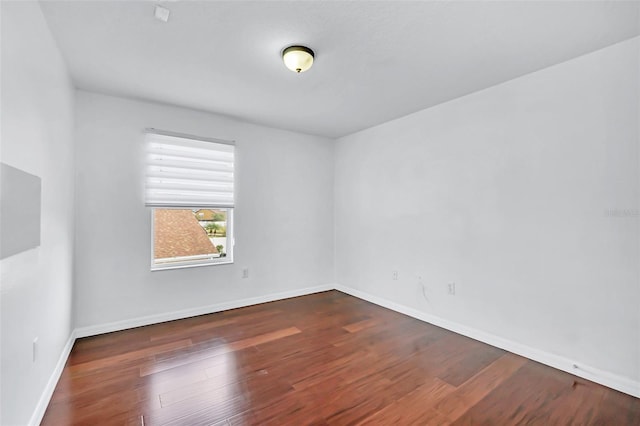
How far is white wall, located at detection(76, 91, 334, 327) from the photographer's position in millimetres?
3129

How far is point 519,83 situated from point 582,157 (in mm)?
869

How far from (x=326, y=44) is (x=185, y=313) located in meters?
3.31

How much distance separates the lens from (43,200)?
194cm

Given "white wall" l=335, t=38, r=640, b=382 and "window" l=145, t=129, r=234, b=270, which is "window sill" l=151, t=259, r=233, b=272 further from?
"white wall" l=335, t=38, r=640, b=382

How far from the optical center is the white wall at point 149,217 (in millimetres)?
3129

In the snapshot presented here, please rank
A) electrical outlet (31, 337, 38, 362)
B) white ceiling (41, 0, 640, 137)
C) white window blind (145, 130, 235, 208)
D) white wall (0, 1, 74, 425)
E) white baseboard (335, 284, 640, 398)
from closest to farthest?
white wall (0, 1, 74, 425), electrical outlet (31, 337, 38, 362), white ceiling (41, 0, 640, 137), white baseboard (335, 284, 640, 398), white window blind (145, 130, 235, 208)

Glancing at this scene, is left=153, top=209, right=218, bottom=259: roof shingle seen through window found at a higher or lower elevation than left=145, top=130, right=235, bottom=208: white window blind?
lower

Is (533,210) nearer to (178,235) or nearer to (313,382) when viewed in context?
(313,382)

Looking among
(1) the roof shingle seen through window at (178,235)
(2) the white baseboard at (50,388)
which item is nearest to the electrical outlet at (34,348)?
(2) the white baseboard at (50,388)

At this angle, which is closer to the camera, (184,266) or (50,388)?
(50,388)

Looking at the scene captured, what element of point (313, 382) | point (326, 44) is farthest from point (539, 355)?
point (326, 44)

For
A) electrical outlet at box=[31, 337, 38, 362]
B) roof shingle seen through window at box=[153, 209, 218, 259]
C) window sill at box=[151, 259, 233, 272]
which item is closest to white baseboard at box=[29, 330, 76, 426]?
electrical outlet at box=[31, 337, 38, 362]

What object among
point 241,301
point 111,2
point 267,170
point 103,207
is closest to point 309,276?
point 241,301

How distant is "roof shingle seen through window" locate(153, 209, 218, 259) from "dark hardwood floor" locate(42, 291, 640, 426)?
90 centimetres
